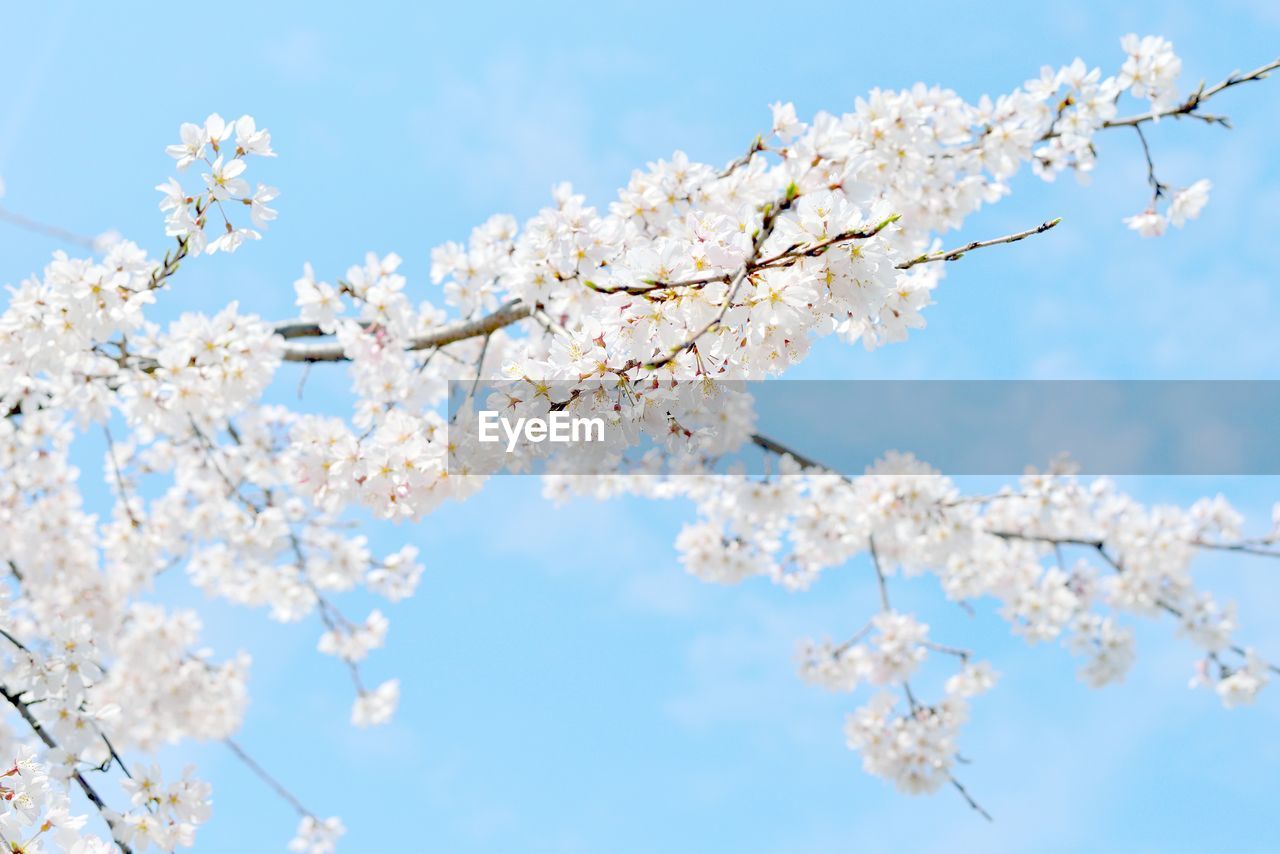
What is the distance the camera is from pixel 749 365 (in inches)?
89.5

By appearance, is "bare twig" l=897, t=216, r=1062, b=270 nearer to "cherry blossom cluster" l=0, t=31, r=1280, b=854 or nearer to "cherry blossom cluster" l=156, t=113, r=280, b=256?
"cherry blossom cluster" l=0, t=31, r=1280, b=854

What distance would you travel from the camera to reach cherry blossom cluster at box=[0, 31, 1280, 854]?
216cm

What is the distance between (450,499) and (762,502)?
3.64m

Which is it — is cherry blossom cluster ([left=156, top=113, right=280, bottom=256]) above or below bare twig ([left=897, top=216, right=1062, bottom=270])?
above

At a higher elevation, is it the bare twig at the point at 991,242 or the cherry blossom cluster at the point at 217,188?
the cherry blossom cluster at the point at 217,188

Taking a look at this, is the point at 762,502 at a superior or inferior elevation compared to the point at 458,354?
inferior

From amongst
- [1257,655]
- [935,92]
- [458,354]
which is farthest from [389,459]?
[1257,655]

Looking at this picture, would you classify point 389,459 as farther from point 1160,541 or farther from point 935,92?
point 1160,541

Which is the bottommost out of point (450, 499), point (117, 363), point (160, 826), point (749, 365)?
point (160, 826)

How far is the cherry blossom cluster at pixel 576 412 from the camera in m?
2.16

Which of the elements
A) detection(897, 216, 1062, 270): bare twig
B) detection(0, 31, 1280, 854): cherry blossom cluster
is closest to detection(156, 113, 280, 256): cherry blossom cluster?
detection(0, 31, 1280, 854): cherry blossom cluster

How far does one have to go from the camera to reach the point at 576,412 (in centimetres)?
224

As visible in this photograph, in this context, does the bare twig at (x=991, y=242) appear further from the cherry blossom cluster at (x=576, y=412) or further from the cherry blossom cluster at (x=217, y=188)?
the cherry blossom cluster at (x=217, y=188)

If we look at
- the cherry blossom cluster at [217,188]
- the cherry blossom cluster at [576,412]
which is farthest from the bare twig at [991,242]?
the cherry blossom cluster at [217,188]
